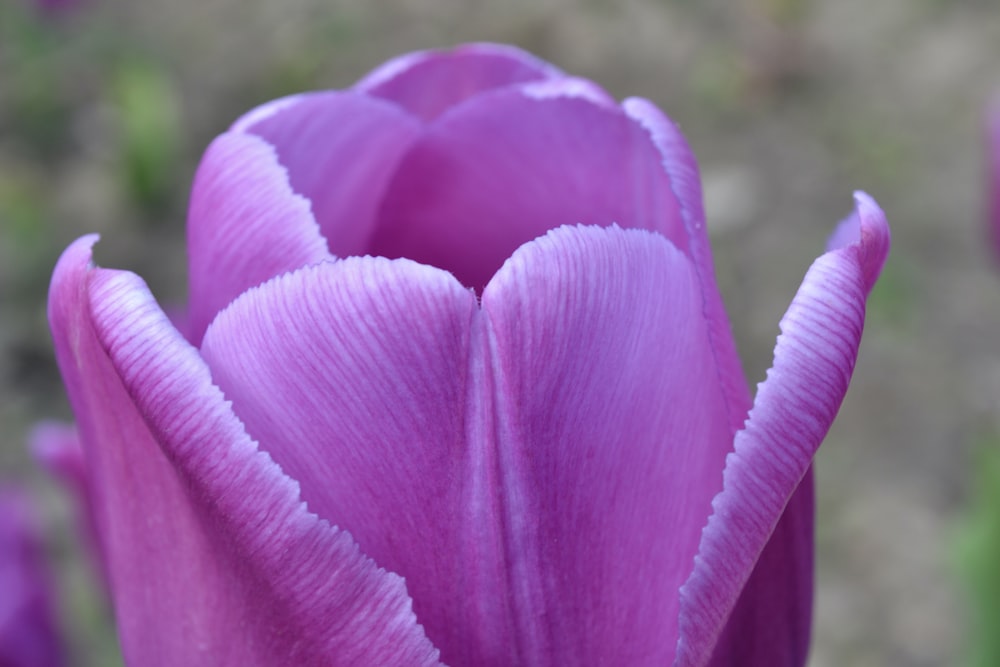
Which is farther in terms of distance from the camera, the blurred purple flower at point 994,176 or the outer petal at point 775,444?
the blurred purple flower at point 994,176

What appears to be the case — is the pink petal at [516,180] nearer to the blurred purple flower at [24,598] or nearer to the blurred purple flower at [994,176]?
the blurred purple flower at [24,598]

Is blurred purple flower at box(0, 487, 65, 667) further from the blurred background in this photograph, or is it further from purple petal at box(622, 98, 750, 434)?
purple petal at box(622, 98, 750, 434)

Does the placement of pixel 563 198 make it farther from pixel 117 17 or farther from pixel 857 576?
pixel 117 17

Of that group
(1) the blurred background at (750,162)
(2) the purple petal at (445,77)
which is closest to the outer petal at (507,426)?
(2) the purple petal at (445,77)

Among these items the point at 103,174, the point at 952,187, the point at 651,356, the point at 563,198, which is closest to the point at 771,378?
the point at 651,356

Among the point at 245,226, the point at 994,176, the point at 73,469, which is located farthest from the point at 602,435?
the point at 994,176

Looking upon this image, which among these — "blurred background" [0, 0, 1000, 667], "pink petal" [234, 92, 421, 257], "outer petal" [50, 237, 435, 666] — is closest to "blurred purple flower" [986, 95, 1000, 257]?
"blurred background" [0, 0, 1000, 667]

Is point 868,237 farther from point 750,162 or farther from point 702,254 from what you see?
point 750,162
